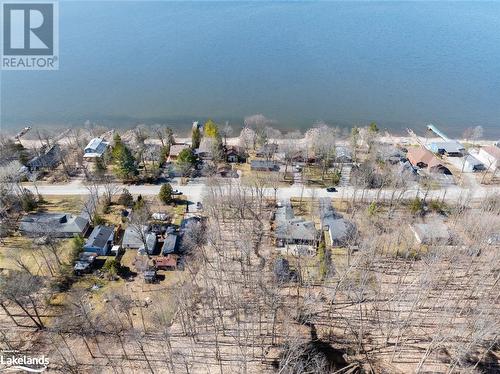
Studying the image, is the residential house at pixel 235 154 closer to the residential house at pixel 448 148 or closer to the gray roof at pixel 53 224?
the gray roof at pixel 53 224

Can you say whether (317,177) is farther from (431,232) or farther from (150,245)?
(150,245)

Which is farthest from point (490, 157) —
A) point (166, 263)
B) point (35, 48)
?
point (35, 48)

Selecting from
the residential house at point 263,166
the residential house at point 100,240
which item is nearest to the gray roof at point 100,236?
the residential house at point 100,240

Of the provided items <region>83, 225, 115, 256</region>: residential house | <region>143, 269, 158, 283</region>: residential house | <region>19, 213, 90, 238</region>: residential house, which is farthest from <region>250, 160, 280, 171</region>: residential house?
<region>143, 269, 158, 283</region>: residential house

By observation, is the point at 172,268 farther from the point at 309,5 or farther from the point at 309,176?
the point at 309,5

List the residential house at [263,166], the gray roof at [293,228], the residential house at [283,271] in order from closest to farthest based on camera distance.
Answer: the residential house at [283,271]
the gray roof at [293,228]
the residential house at [263,166]

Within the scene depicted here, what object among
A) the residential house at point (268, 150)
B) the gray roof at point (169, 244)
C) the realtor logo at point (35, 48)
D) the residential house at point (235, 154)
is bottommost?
the gray roof at point (169, 244)
